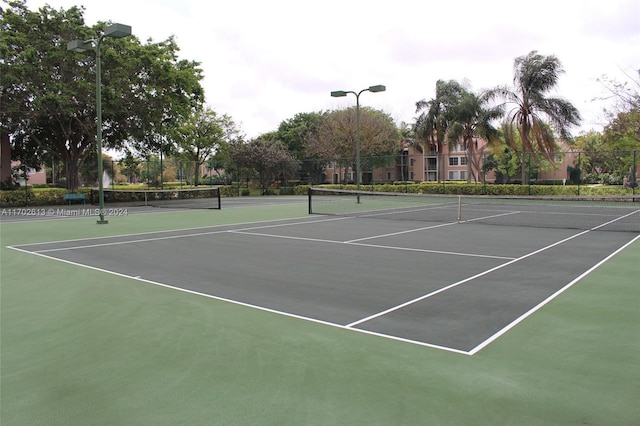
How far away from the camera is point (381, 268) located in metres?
8.28

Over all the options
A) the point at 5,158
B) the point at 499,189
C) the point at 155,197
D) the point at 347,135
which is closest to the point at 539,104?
the point at 499,189

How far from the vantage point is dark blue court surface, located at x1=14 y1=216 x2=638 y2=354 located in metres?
5.41

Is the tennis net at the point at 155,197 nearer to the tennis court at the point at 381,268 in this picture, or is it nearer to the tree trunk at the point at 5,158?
the tree trunk at the point at 5,158

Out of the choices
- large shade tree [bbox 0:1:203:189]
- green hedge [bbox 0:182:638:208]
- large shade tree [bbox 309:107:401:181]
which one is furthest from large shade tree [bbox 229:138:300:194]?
large shade tree [bbox 0:1:203:189]

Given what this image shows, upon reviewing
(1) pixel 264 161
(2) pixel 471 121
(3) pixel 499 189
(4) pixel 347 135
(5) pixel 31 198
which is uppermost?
(2) pixel 471 121

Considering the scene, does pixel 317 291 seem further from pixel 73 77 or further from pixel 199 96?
pixel 199 96

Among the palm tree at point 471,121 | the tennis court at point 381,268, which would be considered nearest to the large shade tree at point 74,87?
the tennis court at point 381,268

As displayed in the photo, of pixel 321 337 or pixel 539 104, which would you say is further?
pixel 539 104

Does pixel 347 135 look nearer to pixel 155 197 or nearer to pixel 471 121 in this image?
pixel 471 121

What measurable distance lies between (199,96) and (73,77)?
7.06 m

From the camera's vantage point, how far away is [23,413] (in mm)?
3240

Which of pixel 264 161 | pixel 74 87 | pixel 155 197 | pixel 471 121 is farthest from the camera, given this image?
pixel 264 161

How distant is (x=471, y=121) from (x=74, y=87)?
93.9 feet

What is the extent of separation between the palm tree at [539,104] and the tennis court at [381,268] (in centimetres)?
1997
